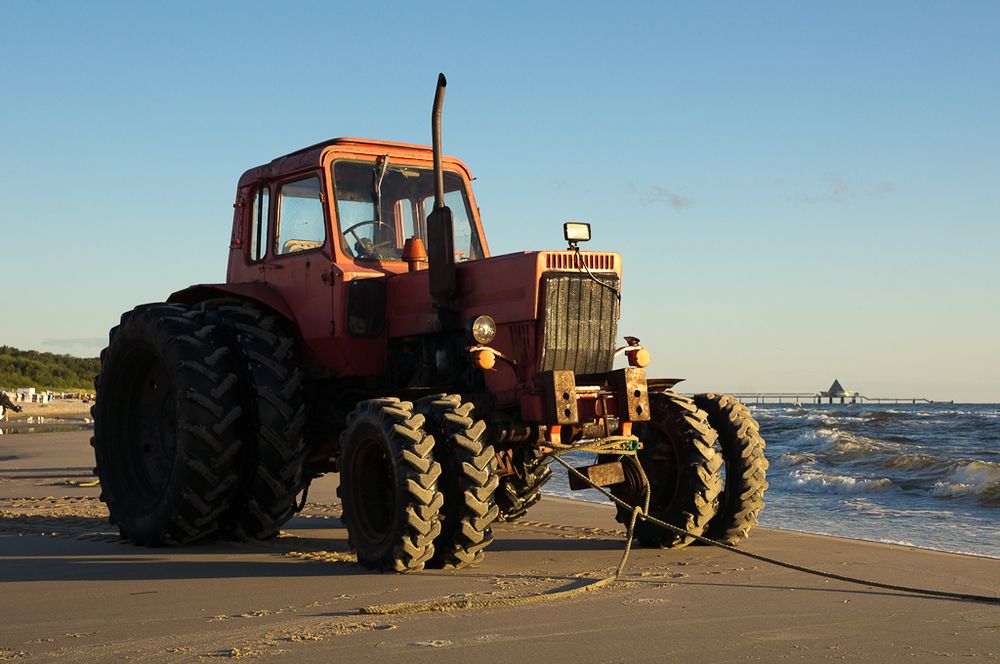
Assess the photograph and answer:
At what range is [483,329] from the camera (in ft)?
27.7

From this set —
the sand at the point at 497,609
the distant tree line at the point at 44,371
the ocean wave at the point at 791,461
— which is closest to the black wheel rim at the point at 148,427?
the sand at the point at 497,609

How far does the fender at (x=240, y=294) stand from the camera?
32.1ft

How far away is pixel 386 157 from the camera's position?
9.98 metres

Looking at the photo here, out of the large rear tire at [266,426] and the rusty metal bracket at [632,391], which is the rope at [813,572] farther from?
the large rear tire at [266,426]

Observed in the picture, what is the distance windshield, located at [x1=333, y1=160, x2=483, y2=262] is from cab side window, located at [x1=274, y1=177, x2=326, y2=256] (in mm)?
200

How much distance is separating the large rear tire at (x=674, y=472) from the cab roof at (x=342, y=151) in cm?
283

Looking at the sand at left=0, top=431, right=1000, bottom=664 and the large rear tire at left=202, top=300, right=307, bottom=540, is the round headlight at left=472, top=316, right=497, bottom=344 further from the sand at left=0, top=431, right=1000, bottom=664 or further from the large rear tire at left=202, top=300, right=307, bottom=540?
the large rear tire at left=202, top=300, right=307, bottom=540

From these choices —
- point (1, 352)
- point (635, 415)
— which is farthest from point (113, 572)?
point (1, 352)

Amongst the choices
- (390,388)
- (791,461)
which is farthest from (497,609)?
(791,461)

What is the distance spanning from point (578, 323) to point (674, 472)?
1415mm

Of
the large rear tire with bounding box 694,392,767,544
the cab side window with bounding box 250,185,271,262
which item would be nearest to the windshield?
the cab side window with bounding box 250,185,271,262

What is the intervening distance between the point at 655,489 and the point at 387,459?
2243 millimetres

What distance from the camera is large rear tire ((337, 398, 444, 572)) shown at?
24.8 feet

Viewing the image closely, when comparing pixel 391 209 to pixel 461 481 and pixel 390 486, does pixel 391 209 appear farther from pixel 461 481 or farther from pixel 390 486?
pixel 461 481
